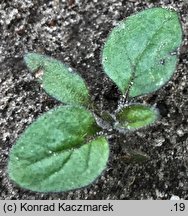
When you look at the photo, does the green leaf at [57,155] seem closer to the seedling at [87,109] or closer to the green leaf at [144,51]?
the seedling at [87,109]

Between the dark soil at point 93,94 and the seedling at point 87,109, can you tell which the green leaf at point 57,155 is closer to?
the seedling at point 87,109

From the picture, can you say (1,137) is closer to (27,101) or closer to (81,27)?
(27,101)

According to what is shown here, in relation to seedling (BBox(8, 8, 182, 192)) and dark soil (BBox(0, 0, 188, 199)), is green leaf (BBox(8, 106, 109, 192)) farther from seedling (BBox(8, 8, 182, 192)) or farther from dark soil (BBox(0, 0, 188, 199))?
dark soil (BBox(0, 0, 188, 199))

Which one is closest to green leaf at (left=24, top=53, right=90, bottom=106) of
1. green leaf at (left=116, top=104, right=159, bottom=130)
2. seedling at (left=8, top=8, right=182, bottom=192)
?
seedling at (left=8, top=8, right=182, bottom=192)

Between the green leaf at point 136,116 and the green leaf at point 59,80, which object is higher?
the green leaf at point 59,80

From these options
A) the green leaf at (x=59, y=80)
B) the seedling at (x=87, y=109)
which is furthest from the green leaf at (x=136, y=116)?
the green leaf at (x=59, y=80)

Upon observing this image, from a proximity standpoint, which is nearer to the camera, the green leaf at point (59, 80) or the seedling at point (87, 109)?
the seedling at point (87, 109)

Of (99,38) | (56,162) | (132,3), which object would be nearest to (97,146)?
(56,162)
